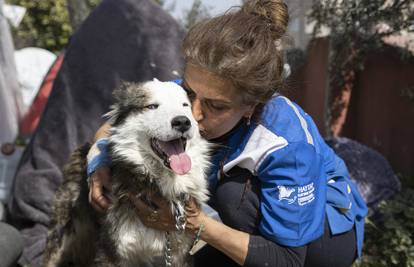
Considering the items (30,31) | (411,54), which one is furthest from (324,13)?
(30,31)

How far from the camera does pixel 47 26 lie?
33.7ft

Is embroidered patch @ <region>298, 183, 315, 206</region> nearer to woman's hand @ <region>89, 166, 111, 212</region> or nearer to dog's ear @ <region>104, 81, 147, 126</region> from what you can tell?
dog's ear @ <region>104, 81, 147, 126</region>

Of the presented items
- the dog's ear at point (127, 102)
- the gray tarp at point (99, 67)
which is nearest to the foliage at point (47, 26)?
the gray tarp at point (99, 67)

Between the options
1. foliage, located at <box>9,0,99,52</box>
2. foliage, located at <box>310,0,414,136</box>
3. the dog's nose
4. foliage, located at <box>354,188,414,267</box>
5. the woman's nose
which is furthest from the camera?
foliage, located at <box>9,0,99,52</box>

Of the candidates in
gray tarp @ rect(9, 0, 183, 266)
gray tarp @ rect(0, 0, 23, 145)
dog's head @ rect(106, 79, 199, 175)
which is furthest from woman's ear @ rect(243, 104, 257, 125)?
gray tarp @ rect(0, 0, 23, 145)

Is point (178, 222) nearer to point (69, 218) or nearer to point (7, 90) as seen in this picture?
point (69, 218)

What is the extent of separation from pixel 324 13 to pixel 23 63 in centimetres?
395

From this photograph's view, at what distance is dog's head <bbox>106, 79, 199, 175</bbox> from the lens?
2.26 metres

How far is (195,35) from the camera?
8.06ft

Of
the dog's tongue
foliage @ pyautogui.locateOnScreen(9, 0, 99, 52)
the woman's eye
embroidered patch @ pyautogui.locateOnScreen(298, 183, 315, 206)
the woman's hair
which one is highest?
the woman's hair

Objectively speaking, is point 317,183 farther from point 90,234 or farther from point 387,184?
point 387,184

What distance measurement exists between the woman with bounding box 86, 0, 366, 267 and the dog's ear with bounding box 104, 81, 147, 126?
26 centimetres

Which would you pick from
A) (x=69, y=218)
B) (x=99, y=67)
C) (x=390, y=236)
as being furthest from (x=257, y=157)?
(x=99, y=67)

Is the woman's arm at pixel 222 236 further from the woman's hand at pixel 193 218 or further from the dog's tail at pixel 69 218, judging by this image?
the dog's tail at pixel 69 218
